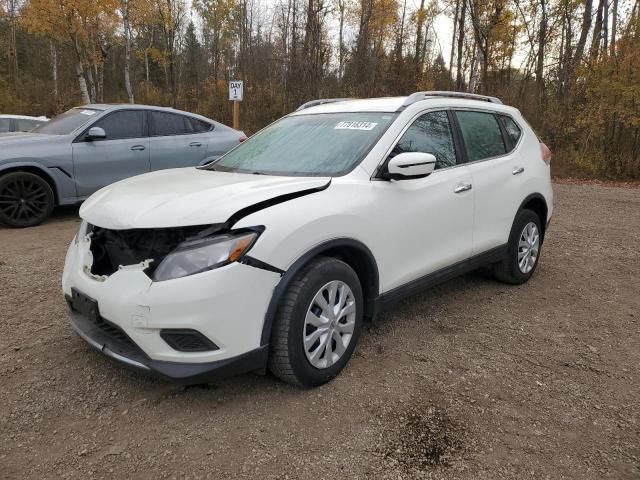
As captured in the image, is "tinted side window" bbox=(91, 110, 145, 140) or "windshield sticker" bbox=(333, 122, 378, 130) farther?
"tinted side window" bbox=(91, 110, 145, 140)

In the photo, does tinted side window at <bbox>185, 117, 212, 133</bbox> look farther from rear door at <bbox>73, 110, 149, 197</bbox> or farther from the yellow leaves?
the yellow leaves

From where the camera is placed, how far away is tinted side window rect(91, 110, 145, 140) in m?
6.89

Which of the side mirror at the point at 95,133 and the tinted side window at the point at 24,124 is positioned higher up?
the tinted side window at the point at 24,124

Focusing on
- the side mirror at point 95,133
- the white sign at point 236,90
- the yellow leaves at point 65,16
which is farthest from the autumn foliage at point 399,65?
the side mirror at point 95,133

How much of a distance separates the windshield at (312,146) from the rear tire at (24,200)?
3788mm

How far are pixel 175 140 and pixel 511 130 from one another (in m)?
5.08

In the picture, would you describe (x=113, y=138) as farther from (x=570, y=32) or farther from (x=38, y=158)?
(x=570, y=32)

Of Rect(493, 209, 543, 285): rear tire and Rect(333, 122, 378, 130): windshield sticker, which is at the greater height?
Rect(333, 122, 378, 130): windshield sticker

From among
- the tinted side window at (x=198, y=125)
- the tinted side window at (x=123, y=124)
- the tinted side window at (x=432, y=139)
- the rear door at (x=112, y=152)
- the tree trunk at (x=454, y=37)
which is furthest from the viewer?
the tree trunk at (x=454, y=37)

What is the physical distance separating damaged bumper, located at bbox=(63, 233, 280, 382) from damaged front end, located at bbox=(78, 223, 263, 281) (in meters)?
0.05

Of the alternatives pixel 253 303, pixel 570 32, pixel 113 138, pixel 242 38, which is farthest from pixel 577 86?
pixel 242 38

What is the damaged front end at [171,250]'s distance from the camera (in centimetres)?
232

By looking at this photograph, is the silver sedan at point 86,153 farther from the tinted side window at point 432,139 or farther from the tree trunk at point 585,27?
the tree trunk at point 585,27

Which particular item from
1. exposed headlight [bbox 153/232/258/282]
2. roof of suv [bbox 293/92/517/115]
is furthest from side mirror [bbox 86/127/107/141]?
exposed headlight [bbox 153/232/258/282]
